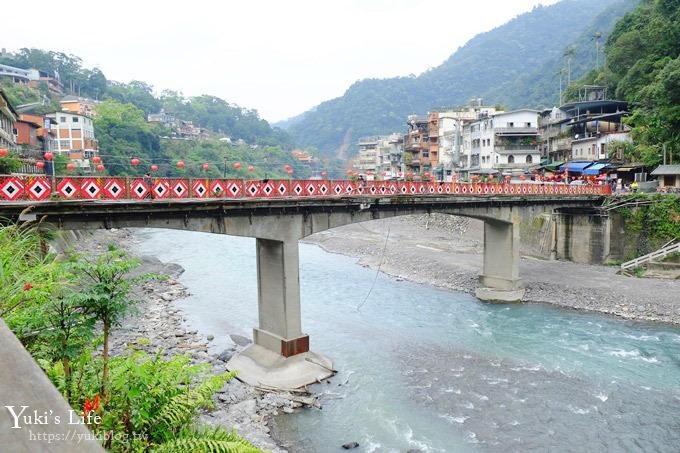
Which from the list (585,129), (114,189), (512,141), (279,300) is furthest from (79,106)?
(114,189)

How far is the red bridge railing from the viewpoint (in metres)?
15.3

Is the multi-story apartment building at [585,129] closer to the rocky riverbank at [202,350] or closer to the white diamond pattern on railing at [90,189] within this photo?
the rocky riverbank at [202,350]

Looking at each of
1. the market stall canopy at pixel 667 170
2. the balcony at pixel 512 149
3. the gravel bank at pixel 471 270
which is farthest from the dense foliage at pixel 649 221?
the balcony at pixel 512 149

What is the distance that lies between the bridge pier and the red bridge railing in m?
2.65

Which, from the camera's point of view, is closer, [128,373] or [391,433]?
[128,373]

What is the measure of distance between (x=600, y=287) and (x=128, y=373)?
103 ft

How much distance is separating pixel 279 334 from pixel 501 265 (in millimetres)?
19073

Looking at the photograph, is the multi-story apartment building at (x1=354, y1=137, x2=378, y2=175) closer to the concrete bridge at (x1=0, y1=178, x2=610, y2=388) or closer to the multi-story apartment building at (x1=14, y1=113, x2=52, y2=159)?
the multi-story apartment building at (x1=14, y1=113, x2=52, y2=159)

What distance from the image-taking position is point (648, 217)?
1464 inches

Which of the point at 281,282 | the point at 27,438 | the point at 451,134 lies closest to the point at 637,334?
the point at 281,282

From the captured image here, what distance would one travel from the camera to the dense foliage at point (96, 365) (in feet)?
26.6

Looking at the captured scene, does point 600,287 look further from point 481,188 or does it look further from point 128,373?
point 128,373

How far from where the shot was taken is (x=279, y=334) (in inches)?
848

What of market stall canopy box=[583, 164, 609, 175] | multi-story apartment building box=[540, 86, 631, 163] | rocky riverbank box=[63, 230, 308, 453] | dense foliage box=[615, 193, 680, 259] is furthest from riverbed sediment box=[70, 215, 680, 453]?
multi-story apartment building box=[540, 86, 631, 163]
